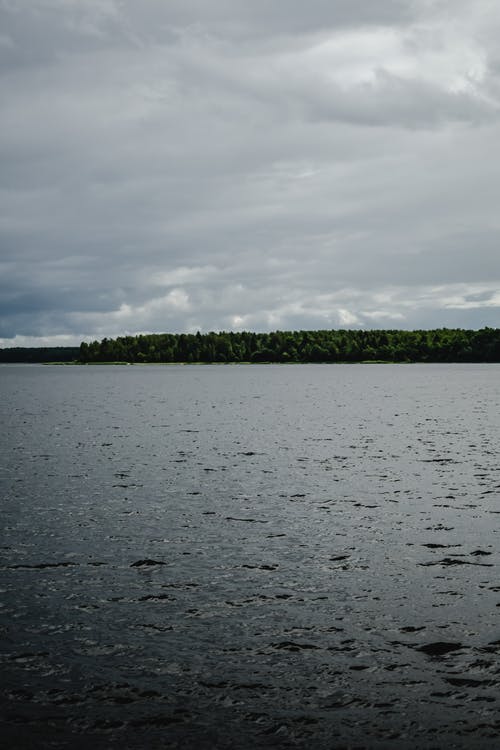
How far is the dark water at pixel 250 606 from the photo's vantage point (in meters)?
11.5

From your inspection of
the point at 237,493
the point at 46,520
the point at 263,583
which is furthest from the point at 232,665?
the point at 237,493

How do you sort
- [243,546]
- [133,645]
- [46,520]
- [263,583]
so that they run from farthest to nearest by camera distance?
1. [46,520]
2. [243,546]
3. [263,583]
4. [133,645]

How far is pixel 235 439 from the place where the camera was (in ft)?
184

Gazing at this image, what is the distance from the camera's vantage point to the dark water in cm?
1152

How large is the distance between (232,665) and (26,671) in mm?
3851

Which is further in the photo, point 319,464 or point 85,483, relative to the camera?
point 319,464

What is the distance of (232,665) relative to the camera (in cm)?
1361

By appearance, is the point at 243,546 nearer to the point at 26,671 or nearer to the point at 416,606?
Result: the point at 416,606

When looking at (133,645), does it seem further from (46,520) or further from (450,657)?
(46,520)

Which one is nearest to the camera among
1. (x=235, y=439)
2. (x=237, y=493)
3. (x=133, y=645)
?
(x=133, y=645)

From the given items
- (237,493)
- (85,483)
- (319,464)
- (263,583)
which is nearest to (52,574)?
(263,583)

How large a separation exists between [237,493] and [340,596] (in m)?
14.6

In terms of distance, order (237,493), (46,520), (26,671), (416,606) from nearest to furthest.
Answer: (26,671) < (416,606) < (46,520) < (237,493)

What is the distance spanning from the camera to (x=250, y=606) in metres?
16.8
